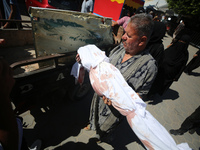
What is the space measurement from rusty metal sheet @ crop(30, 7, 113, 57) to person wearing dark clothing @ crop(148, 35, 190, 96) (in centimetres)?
247

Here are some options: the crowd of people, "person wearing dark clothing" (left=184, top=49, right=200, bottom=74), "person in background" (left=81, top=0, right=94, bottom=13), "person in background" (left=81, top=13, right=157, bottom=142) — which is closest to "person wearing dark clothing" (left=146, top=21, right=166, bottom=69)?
the crowd of people

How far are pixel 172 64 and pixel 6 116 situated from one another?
12.7 feet

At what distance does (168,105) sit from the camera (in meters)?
3.54

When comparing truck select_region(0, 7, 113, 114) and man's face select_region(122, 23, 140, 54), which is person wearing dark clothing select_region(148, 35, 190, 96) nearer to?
man's face select_region(122, 23, 140, 54)

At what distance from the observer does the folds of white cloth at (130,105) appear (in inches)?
35.0

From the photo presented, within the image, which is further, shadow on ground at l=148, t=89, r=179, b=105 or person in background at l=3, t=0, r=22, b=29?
shadow on ground at l=148, t=89, r=179, b=105

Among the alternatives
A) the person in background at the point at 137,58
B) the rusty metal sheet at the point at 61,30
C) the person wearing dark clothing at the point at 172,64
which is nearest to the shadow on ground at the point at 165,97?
the person wearing dark clothing at the point at 172,64

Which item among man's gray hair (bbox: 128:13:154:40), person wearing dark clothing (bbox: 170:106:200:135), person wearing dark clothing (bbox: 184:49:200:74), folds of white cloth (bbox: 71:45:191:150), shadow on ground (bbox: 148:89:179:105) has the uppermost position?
man's gray hair (bbox: 128:13:154:40)

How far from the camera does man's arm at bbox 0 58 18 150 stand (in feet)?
1.88

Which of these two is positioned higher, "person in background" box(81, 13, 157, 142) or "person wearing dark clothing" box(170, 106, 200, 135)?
"person in background" box(81, 13, 157, 142)

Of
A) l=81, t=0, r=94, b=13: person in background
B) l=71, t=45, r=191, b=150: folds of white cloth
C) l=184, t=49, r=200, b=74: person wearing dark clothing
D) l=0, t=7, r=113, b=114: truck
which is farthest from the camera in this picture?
l=184, t=49, r=200, b=74: person wearing dark clothing

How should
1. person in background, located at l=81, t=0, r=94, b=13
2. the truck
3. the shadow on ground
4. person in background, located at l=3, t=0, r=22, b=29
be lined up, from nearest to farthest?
the truck → person in background, located at l=3, t=0, r=22, b=29 → the shadow on ground → person in background, located at l=81, t=0, r=94, b=13

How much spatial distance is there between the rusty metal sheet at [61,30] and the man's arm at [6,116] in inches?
39.8

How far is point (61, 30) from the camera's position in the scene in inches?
65.8
